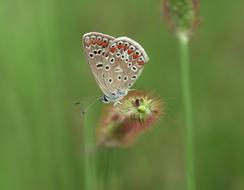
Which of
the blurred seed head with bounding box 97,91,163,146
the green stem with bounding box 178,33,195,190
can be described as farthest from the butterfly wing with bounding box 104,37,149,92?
the green stem with bounding box 178,33,195,190

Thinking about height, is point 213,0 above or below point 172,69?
above

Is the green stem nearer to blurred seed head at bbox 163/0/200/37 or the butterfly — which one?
the butterfly

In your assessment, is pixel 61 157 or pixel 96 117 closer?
pixel 61 157

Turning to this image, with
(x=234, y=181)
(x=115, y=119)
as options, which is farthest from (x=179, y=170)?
(x=115, y=119)

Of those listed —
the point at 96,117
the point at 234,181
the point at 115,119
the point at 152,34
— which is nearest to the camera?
the point at 115,119

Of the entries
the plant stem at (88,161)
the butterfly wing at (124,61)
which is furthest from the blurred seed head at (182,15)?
the plant stem at (88,161)

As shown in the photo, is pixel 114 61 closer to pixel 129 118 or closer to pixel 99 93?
pixel 129 118

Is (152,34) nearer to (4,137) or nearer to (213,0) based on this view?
(213,0)
